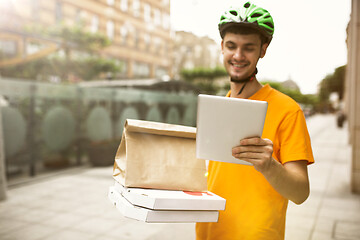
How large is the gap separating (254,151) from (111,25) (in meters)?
28.4

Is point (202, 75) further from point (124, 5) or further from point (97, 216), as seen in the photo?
point (97, 216)

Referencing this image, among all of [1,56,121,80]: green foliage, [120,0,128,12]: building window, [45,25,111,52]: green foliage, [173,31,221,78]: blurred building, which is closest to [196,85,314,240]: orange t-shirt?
[1,56,121,80]: green foliage

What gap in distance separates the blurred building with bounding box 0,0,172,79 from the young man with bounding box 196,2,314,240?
8919 mm

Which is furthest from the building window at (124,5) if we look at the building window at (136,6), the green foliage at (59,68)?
the green foliage at (59,68)

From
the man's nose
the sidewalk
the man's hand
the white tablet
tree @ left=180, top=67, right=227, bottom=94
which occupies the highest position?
tree @ left=180, top=67, right=227, bottom=94

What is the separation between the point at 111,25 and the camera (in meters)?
28.0

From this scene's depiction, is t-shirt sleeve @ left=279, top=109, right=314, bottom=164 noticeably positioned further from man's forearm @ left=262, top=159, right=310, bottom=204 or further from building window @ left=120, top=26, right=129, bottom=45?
building window @ left=120, top=26, right=129, bottom=45

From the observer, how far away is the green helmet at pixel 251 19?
1417 mm

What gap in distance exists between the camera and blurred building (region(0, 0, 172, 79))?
15.8 metres

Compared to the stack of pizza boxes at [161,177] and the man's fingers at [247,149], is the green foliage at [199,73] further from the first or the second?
the man's fingers at [247,149]

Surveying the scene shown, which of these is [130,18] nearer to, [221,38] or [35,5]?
[35,5]

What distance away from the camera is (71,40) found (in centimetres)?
1759

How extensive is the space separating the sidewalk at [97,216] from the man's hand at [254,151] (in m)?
3.60

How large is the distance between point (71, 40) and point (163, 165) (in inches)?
686
